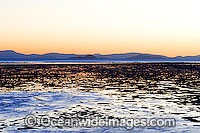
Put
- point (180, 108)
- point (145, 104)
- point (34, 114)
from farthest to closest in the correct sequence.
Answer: point (145, 104) < point (180, 108) < point (34, 114)

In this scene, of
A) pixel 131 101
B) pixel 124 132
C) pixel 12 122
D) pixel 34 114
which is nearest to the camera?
pixel 124 132

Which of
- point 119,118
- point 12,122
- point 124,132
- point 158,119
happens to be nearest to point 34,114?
point 12,122

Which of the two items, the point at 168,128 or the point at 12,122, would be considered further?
the point at 12,122

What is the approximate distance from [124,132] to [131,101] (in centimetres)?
767

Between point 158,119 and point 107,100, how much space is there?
6.53m

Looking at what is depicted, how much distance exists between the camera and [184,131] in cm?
1125

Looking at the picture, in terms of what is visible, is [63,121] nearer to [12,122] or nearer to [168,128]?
[12,122]

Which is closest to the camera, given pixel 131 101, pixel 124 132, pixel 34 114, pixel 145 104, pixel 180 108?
pixel 124 132

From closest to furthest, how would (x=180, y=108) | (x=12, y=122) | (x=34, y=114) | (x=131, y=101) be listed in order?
(x=12, y=122)
(x=34, y=114)
(x=180, y=108)
(x=131, y=101)

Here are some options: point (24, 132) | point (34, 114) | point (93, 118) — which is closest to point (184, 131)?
point (93, 118)

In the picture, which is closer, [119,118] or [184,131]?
[184,131]

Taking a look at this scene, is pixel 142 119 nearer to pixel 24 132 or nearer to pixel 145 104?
pixel 145 104

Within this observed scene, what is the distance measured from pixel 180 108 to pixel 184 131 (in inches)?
191

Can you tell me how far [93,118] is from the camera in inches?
525
